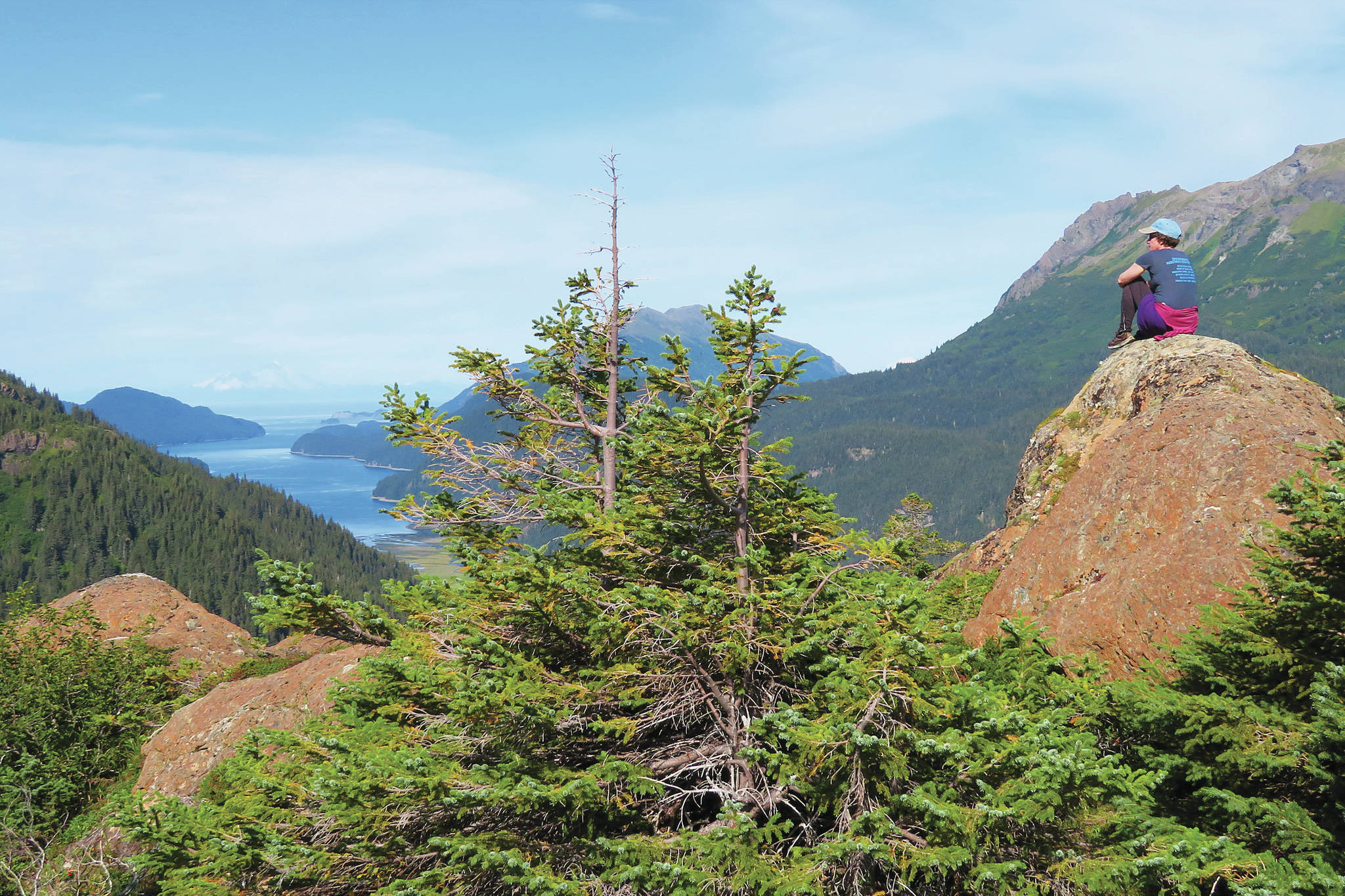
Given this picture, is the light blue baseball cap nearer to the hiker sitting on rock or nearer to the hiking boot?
the hiker sitting on rock

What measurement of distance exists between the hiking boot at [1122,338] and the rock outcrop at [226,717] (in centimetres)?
1864

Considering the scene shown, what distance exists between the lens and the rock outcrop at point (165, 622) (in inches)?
1235

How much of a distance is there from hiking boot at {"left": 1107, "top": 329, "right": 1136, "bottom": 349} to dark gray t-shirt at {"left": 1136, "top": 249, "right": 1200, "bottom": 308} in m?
0.92

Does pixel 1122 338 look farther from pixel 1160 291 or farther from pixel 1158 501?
pixel 1158 501

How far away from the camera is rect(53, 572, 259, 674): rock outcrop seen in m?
31.4

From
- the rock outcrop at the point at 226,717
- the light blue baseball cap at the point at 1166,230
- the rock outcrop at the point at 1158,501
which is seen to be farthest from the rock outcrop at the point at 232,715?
the light blue baseball cap at the point at 1166,230

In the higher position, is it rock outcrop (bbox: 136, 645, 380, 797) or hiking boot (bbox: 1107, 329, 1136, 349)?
hiking boot (bbox: 1107, 329, 1136, 349)

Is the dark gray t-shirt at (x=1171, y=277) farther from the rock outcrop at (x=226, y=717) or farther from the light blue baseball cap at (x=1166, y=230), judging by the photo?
the rock outcrop at (x=226, y=717)

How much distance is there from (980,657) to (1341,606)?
12.4ft

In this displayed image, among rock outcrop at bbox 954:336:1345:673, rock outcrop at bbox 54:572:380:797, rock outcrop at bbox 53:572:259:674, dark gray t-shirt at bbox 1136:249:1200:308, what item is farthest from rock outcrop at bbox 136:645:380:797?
dark gray t-shirt at bbox 1136:249:1200:308

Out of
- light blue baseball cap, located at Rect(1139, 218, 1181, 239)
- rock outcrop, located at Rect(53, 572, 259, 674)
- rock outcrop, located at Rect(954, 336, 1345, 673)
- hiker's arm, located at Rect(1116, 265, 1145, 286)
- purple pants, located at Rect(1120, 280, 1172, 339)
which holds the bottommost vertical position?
rock outcrop, located at Rect(53, 572, 259, 674)

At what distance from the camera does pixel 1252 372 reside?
13086 millimetres

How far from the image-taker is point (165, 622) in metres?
33.2

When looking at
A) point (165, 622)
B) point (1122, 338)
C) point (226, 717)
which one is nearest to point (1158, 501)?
point (1122, 338)
